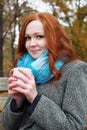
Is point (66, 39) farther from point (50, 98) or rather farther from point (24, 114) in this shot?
point (24, 114)

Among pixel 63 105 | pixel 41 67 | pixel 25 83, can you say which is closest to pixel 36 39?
pixel 41 67

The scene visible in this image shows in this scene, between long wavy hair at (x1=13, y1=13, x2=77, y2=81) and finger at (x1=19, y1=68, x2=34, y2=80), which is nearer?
finger at (x1=19, y1=68, x2=34, y2=80)

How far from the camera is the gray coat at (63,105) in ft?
5.84

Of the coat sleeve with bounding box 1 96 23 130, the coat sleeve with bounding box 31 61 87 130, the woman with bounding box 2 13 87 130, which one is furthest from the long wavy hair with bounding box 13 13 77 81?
the coat sleeve with bounding box 1 96 23 130

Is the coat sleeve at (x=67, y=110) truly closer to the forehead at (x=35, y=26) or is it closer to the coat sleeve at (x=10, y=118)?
the coat sleeve at (x=10, y=118)

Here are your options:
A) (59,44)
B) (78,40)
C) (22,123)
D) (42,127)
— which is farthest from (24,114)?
(78,40)

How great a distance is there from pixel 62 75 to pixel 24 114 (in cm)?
33

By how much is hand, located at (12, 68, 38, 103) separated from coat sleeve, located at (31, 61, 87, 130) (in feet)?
0.28

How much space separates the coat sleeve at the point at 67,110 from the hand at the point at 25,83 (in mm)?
86

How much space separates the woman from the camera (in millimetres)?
1782

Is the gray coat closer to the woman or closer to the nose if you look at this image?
the woman

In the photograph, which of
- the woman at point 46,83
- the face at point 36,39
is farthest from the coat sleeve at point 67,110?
the face at point 36,39

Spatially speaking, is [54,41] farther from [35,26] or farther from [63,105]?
[63,105]

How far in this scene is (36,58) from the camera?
Result: 195 centimetres
